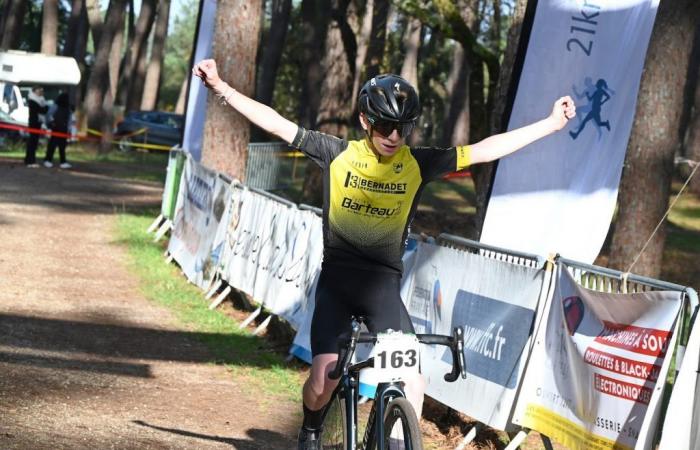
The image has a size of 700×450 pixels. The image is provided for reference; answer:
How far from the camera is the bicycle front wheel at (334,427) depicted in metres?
5.96

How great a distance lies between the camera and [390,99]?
5605mm

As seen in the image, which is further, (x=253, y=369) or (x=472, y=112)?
(x=472, y=112)

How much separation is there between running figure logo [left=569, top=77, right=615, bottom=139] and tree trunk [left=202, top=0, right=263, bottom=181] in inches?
409

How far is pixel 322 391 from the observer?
19.7ft

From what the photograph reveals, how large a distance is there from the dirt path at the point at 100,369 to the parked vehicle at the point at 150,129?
100ft

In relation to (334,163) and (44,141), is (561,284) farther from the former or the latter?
(44,141)

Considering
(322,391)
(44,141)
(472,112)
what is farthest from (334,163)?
(44,141)

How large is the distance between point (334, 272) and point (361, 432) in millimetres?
3466

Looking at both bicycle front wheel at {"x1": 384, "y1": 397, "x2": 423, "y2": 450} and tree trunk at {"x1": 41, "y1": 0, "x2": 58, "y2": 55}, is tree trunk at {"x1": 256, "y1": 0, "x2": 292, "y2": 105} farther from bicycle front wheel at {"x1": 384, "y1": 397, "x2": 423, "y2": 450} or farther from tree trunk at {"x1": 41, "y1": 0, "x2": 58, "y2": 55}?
bicycle front wheel at {"x1": 384, "y1": 397, "x2": 423, "y2": 450}

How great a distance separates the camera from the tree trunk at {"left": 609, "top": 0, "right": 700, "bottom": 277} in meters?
14.5

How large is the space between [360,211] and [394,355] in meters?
0.84

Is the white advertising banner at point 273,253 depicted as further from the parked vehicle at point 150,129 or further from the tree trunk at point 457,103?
the parked vehicle at point 150,129

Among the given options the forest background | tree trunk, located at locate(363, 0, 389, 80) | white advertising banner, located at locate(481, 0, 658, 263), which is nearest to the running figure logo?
white advertising banner, located at locate(481, 0, 658, 263)

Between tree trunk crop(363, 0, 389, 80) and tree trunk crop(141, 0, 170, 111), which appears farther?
tree trunk crop(141, 0, 170, 111)
